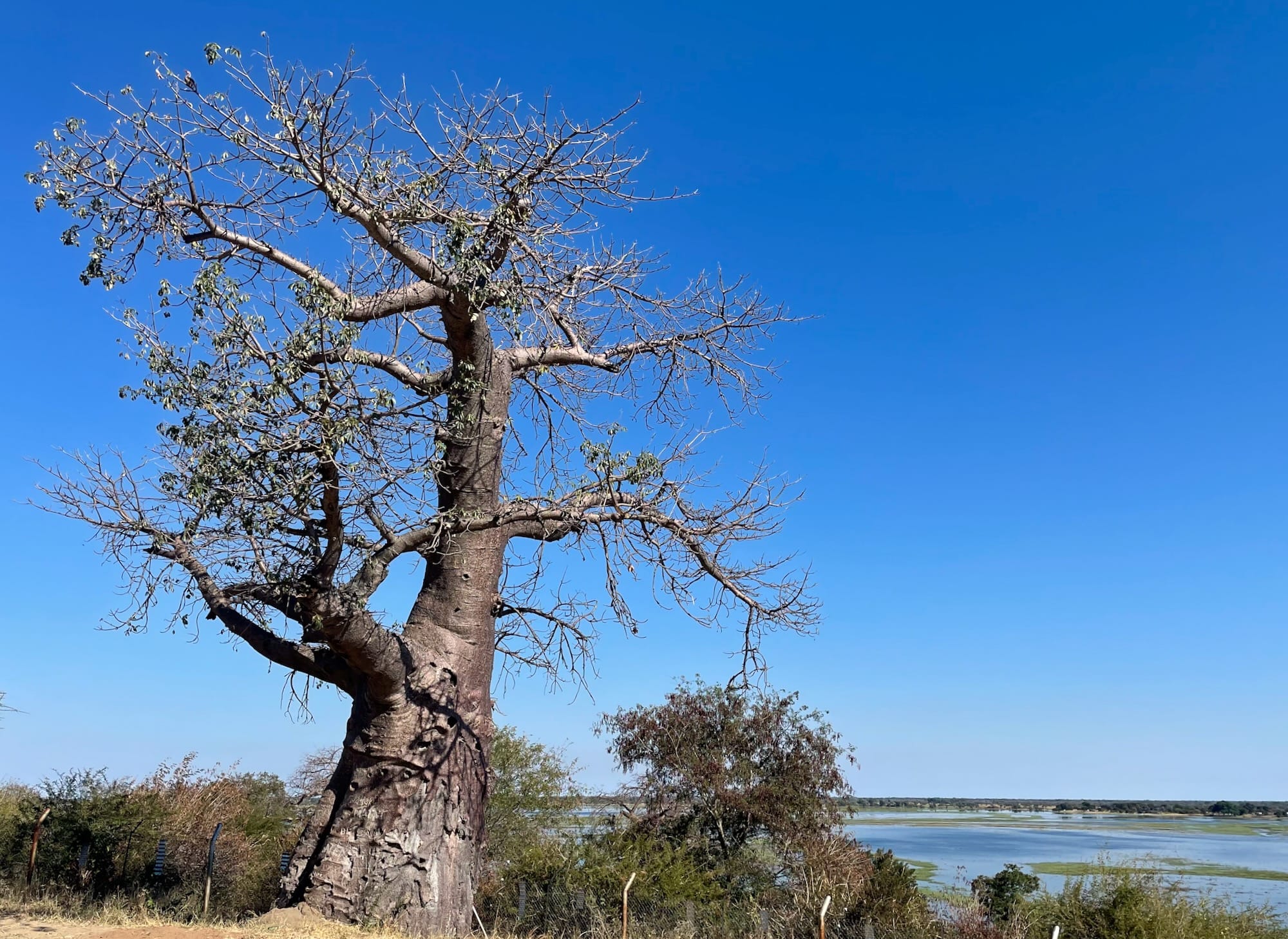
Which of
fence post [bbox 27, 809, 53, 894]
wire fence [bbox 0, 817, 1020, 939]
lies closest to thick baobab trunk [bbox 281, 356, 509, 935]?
wire fence [bbox 0, 817, 1020, 939]

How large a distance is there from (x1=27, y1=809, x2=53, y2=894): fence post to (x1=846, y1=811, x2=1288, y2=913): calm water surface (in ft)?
40.1

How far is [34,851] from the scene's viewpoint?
11.5 meters

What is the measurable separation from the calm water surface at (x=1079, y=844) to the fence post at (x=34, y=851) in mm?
12215

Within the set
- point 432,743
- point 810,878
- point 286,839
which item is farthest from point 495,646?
point 286,839

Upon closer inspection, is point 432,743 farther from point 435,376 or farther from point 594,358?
point 594,358

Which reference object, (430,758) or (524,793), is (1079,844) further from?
(430,758)

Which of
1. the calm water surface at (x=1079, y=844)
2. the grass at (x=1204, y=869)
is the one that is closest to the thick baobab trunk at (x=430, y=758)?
the calm water surface at (x=1079, y=844)

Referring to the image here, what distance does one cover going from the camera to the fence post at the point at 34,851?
37.5ft

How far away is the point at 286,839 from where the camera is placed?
53.2 ft

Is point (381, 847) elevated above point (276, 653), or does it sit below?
below

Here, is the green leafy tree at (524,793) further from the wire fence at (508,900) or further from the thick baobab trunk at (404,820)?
the thick baobab trunk at (404,820)

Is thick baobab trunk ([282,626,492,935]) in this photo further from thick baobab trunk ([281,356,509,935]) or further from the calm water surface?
the calm water surface

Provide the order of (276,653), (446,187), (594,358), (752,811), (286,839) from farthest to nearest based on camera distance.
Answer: (752,811)
(286,839)
(594,358)
(276,653)
(446,187)

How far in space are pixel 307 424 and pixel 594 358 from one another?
12.7ft
